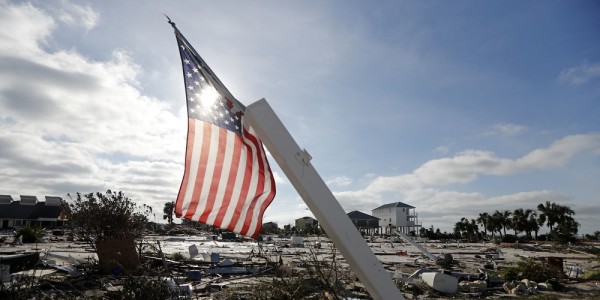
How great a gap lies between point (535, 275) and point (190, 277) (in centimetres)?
1172

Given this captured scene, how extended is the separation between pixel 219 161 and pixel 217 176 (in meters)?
0.18

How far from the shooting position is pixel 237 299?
752 cm

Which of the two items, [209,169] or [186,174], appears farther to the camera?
[209,169]

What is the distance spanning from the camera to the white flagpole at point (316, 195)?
4.09m

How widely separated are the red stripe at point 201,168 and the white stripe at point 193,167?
0.03 m

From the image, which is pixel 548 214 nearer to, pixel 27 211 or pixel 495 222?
pixel 495 222

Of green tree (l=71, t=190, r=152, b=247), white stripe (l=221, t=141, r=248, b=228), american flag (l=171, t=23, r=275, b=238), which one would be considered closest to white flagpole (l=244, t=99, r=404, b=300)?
american flag (l=171, t=23, r=275, b=238)

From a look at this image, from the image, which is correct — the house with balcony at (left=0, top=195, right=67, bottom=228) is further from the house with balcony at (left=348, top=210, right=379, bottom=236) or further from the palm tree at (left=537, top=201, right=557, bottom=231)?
the palm tree at (left=537, top=201, right=557, bottom=231)

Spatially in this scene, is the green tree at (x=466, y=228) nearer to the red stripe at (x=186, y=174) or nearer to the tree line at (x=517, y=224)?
the tree line at (x=517, y=224)

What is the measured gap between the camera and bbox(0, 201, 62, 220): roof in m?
91.2

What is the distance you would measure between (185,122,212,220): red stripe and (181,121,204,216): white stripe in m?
0.03

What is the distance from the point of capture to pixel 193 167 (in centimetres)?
470

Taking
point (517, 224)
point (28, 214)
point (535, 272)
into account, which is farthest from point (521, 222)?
point (28, 214)

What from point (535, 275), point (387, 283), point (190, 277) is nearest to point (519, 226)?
point (535, 275)
